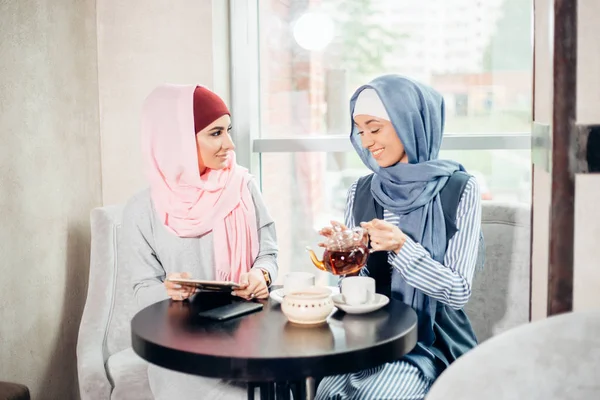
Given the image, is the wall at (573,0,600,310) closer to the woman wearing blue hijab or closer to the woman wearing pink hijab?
the woman wearing blue hijab

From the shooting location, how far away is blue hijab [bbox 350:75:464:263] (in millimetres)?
2137

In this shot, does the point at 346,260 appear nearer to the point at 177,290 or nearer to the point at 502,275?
the point at 177,290

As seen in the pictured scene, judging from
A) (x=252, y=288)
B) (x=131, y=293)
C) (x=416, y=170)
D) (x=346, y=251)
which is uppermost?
(x=416, y=170)

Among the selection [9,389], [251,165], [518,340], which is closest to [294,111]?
[251,165]

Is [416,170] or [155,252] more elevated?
[416,170]

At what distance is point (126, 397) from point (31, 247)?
2.03 feet

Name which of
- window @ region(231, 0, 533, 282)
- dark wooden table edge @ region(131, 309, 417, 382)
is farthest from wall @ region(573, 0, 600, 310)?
window @ region(231, 0, 533, 282)

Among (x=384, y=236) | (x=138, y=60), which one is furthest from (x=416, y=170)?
(x=138, y=60)

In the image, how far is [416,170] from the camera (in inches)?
85.6

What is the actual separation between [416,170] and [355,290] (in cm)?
47

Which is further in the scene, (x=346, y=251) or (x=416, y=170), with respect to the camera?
(x=416, y=170)

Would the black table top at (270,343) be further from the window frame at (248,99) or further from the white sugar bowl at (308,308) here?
the window frame at (248,99)

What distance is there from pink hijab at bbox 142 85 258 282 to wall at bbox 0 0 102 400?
47 cm

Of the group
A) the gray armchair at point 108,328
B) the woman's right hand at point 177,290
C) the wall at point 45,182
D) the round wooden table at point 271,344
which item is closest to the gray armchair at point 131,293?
the gray armchair at point 108,328
